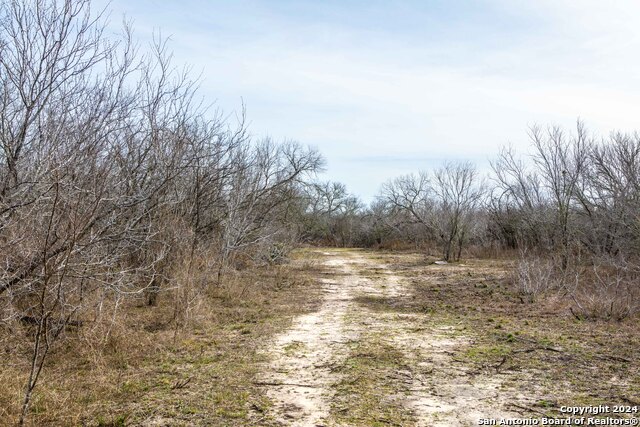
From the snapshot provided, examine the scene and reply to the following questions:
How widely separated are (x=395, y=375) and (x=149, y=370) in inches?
115

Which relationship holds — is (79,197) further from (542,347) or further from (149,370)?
(542,347)

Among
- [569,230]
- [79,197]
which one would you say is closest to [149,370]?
[79,197]

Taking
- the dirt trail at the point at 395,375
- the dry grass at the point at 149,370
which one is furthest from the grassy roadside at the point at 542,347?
the dry grass at the point at 149,370

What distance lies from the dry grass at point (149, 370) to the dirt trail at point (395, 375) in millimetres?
364

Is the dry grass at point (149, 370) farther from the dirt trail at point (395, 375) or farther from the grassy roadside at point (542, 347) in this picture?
the grassy roadside at point (542, 347)

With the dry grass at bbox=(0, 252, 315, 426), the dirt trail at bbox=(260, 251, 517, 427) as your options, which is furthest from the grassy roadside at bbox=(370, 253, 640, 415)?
the dry grass at bbox=(0, 252, 315, 426)

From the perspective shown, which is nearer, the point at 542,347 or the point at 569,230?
the point at 542,347

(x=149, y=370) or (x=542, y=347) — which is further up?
(x=542, y=347)

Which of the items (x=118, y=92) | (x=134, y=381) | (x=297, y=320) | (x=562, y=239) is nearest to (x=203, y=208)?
(x=297, y=320)

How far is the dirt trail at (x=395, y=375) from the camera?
4.56 meters

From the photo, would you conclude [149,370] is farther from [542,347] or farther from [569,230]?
[569,230]

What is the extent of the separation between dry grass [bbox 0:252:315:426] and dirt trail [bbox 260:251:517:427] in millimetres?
364

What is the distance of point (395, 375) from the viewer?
5684 mm

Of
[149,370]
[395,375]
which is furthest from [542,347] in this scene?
[149,370]
